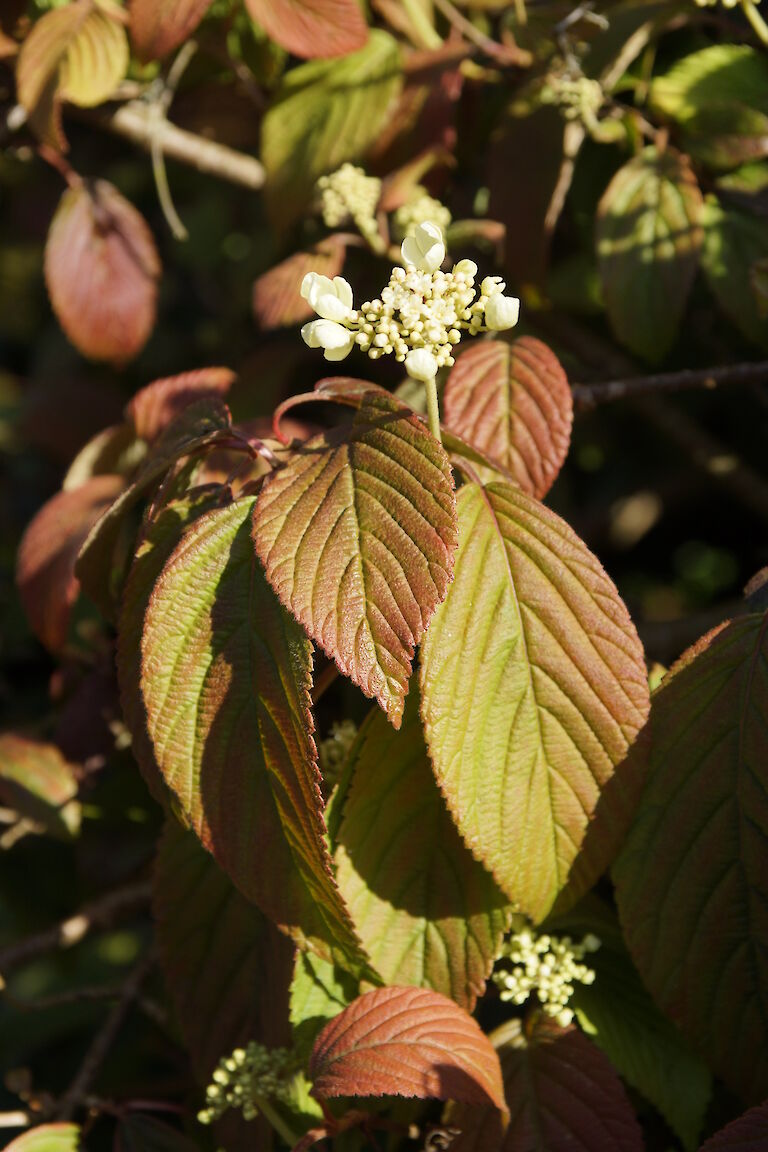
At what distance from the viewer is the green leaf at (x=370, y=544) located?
2.68ft

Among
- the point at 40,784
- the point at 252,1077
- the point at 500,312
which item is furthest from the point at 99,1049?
the point at 500,312

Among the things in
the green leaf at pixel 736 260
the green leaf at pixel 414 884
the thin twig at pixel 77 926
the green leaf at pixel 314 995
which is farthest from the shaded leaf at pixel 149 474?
the green leaf at pixel 736 260

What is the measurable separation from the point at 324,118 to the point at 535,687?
3.29ft

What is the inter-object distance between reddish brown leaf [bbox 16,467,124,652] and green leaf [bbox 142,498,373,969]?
1.42 ft

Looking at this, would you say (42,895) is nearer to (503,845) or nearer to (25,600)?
(25,600)

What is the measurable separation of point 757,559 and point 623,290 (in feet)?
2.85

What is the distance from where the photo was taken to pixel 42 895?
6.60 feet

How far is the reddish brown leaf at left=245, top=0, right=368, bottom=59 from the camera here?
4.64ft

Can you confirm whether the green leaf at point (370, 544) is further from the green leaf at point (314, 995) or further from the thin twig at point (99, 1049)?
the thin twig at point (99, 1049)

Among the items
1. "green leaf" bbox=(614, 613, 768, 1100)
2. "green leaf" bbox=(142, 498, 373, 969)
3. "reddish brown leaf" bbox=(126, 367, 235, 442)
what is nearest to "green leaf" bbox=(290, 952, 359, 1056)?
"green leaf" bbox=(142, 498, 373, 969)

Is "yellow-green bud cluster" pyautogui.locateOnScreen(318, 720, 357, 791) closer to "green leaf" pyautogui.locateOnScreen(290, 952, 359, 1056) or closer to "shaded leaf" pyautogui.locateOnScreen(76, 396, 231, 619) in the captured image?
"green leaf" pyautogui.locateOnScreen(290, 952, 359, 1056)

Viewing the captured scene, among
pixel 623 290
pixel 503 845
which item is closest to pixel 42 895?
pixel 503 845

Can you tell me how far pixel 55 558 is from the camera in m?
1.35

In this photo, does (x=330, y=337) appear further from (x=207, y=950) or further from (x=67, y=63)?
(x=67, y=63)
